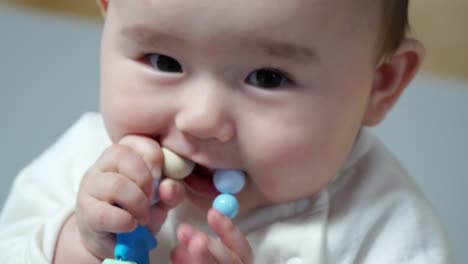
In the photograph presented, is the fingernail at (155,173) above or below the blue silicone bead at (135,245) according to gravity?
above

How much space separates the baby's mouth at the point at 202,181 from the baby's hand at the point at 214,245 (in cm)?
5

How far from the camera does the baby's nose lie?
0.53 meters

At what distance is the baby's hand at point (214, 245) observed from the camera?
1.76ft

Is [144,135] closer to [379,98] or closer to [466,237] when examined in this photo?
[379,98]

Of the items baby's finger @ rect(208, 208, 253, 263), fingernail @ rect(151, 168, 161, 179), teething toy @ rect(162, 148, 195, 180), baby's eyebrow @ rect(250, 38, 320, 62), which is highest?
baby's eyebrow @ rect(250, 38, 320, 62)

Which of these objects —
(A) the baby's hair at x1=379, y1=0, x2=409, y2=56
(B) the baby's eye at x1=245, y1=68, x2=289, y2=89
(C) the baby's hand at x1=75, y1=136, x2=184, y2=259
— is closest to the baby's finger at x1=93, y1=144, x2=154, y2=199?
(C) the baby's hand at x1=75, y1=136, x2=184, y2=259

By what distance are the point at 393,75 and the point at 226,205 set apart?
20 cm

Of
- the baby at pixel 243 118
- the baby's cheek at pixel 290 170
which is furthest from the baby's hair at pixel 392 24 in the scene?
the baby's cheek at pixel 290 170

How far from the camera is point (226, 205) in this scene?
57cm

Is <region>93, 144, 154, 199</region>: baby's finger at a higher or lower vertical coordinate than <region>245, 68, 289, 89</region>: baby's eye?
lower

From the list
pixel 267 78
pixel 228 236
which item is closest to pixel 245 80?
pixel 267 78

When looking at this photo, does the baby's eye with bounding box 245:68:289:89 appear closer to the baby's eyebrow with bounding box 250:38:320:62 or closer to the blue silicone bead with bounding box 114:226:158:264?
the baby's eyebrow with bounding box 250:38:320:62

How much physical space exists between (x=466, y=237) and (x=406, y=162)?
6.1 inches

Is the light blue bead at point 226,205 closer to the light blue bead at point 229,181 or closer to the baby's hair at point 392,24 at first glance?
the light blue bead at point 229,181
